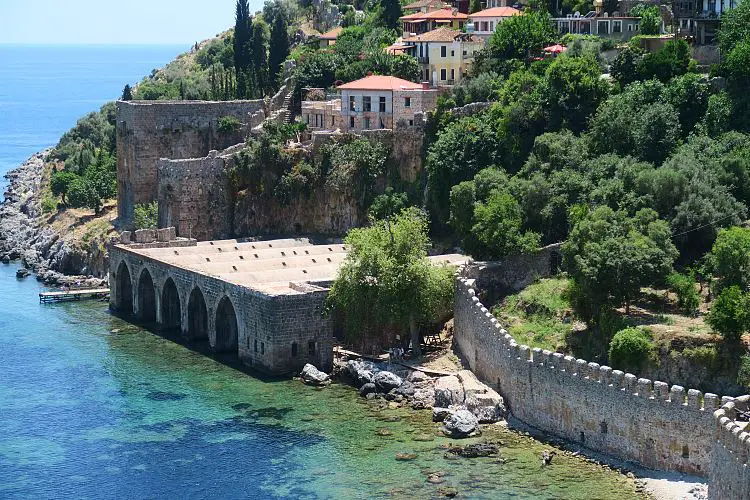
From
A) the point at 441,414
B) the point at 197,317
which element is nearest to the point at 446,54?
the point at 197,317

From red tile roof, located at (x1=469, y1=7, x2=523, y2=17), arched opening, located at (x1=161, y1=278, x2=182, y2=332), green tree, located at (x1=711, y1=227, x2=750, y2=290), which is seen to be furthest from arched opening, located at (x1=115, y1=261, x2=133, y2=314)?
green tree, located at (x1=711, y1=227, x2=750, y2=290)

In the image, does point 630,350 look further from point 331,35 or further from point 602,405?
point 331,35

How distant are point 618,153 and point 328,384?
Result: 20.9 m

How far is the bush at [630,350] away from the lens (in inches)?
2233

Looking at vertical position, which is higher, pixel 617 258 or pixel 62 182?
pixel 62 182

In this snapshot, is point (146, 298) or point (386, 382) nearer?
point (386, 382)

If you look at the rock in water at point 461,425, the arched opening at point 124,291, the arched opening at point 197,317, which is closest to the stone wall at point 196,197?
the arched opening at point 124,291

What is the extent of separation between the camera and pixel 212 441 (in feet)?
193

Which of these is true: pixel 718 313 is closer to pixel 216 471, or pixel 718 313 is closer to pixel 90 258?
pixel 216 471

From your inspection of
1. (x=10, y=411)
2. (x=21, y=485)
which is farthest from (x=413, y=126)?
(x=21, y=485)

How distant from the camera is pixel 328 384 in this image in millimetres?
65312

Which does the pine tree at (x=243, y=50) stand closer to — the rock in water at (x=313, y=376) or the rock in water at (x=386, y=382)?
the rock in water at (x=313, y=376)

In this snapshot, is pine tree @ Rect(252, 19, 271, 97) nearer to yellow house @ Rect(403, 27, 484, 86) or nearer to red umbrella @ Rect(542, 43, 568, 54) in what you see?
yellow house @ Rect(403, 27, 484, 86)

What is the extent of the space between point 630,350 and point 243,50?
221 ft
